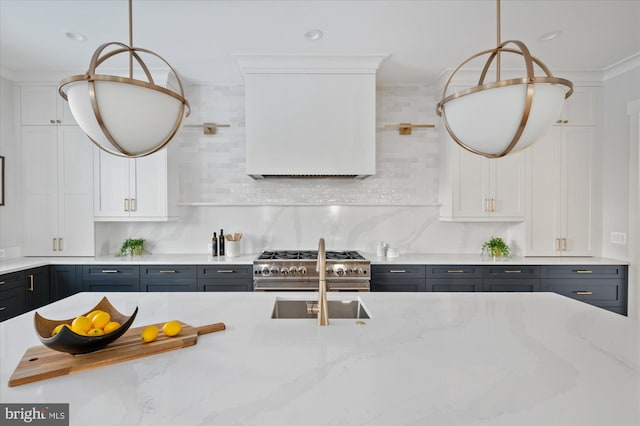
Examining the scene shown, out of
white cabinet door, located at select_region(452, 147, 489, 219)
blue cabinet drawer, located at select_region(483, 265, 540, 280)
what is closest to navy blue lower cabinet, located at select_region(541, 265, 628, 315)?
blue cabinet drawer, located at select_region(483, 265, 540, 280)

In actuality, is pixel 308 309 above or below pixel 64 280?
above

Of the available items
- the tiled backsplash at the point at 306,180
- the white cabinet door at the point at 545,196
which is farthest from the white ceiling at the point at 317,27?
the white cabinet door at the point at 545,196

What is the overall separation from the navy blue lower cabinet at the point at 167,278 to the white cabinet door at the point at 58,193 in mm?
762

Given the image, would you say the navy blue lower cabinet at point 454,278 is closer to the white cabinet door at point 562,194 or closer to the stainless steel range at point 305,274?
the stainless steel range at point 305,274

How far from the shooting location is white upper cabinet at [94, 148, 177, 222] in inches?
138

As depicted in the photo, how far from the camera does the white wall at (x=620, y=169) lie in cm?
327

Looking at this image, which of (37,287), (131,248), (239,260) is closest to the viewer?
(37,287)

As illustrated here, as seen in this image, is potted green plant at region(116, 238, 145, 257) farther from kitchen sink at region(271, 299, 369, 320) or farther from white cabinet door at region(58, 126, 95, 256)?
kitchen sink at region(271, 299, 369, 320)

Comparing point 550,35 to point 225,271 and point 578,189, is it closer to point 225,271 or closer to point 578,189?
point 578,189

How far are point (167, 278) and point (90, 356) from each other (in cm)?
220

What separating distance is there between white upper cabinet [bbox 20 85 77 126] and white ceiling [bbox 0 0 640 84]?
0.66 ft

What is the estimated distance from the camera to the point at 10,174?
345cm

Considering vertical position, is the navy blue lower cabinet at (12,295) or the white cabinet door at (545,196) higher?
the white cabinet door at (545,196)

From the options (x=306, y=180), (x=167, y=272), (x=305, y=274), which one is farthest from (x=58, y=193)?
(x=305, y=274)
